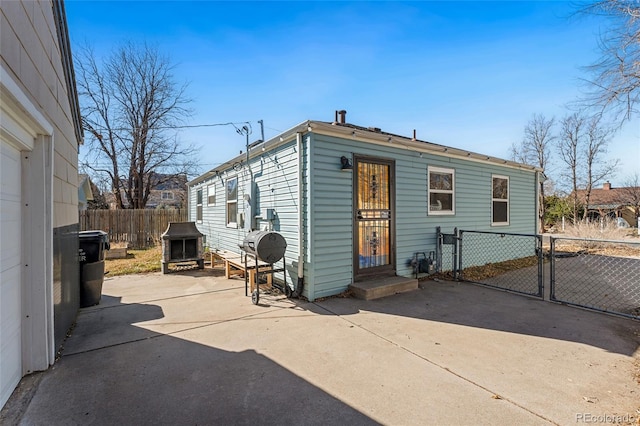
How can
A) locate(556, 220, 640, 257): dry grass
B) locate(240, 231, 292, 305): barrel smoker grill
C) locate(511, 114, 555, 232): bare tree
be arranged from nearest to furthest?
locate(240, 231, 292, 305): barrel smoker grill < locate(556, 220, 640, 257): dry grass < locate(511, 114, 555, 232): bare tree

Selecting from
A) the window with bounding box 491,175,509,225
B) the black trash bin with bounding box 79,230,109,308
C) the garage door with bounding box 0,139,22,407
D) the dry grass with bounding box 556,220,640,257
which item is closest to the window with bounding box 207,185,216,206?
the black trash bin with bounding box 79,230,109,308

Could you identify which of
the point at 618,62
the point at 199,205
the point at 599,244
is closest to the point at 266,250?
the point at 618,62

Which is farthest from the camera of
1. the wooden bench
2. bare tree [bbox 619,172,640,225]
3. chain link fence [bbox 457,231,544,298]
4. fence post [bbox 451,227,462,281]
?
bare tree [bbox 619,172,640,225]

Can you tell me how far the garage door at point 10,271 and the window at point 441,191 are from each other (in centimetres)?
640

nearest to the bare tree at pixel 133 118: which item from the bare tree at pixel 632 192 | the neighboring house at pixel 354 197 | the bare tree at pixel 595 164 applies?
the neighboring house at pixel 354 197

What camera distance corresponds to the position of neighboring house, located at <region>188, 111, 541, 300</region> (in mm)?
4969

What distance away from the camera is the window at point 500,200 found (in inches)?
318

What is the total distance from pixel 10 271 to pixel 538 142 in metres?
26.6

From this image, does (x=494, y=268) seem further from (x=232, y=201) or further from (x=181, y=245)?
(x=181, y=245)

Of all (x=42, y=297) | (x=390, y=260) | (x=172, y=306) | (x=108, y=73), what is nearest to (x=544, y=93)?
(x=390, y=260)

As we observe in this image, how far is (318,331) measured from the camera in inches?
144

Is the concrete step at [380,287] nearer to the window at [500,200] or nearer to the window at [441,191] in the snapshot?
the window at [441,191]

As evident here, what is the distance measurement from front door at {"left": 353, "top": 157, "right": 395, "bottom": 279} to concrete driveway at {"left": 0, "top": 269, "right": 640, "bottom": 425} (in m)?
1.13

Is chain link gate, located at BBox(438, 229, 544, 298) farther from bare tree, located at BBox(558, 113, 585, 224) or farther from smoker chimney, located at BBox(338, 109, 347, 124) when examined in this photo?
bare tree, located at BBox(558, 113, 585, 224)
